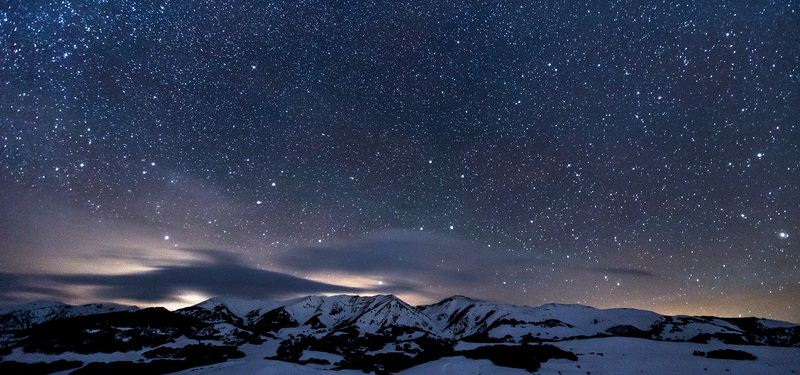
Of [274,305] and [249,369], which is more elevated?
[249,369]

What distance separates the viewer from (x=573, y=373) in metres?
29.7

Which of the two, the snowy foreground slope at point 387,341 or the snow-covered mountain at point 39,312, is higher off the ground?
the snowy foreground slope at point 387,341

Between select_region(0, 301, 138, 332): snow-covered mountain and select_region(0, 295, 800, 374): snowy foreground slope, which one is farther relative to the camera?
select_region(0, 301, 138, 332): snow-covered mountain

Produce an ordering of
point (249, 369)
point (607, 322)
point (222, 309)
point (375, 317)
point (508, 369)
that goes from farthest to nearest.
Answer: point (222, 309) → point (375, 317) → point (607, 322) → point (249, 369) → point (508, 369)

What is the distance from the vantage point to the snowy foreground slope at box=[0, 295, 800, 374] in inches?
1344

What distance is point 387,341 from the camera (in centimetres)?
10169

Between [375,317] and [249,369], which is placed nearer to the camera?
[249,369]

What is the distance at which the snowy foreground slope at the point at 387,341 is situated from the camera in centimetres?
3412

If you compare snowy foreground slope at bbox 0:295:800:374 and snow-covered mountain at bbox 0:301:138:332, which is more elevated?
snowy foreground slope at bbox 0:295:800:374

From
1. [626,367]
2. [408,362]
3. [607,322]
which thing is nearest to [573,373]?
[626,367]

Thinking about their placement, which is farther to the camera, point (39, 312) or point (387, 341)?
point (39, 312)

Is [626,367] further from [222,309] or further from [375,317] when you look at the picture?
[222,309]

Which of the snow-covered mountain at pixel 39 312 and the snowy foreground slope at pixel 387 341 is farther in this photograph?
the snow-covered mountain at pixel 39 312

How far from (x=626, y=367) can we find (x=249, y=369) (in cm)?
3774
